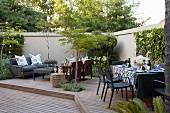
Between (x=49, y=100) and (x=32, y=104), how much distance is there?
511mm

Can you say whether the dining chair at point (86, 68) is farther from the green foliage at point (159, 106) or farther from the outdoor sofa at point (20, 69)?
the green foliage at point (159, 106)

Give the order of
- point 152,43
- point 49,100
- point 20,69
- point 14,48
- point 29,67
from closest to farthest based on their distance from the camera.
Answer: point 49,100 < point 152,43 < point 20,69 < point 29,67 < point 14,48

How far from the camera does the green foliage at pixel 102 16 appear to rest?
13773 millimetres

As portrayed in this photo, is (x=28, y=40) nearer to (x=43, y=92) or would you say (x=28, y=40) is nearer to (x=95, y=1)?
(x=43, y=92)

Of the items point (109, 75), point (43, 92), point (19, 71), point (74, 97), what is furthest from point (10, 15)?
point (109, 75)

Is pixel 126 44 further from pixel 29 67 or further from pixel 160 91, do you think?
pixel 160 91

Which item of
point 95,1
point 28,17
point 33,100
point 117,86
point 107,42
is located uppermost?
point 95,1

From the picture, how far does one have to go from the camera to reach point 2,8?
13.4 m

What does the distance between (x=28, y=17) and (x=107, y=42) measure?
700 centimetres

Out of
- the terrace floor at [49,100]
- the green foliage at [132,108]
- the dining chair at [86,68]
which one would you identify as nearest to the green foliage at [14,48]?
the terrace floor at [49,100]

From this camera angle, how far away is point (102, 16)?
15.2 m

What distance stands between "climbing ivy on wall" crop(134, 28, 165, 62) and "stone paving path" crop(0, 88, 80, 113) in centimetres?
321

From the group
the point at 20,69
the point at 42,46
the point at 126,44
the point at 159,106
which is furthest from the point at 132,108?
the point at 42,46

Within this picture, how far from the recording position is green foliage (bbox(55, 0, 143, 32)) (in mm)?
13773
